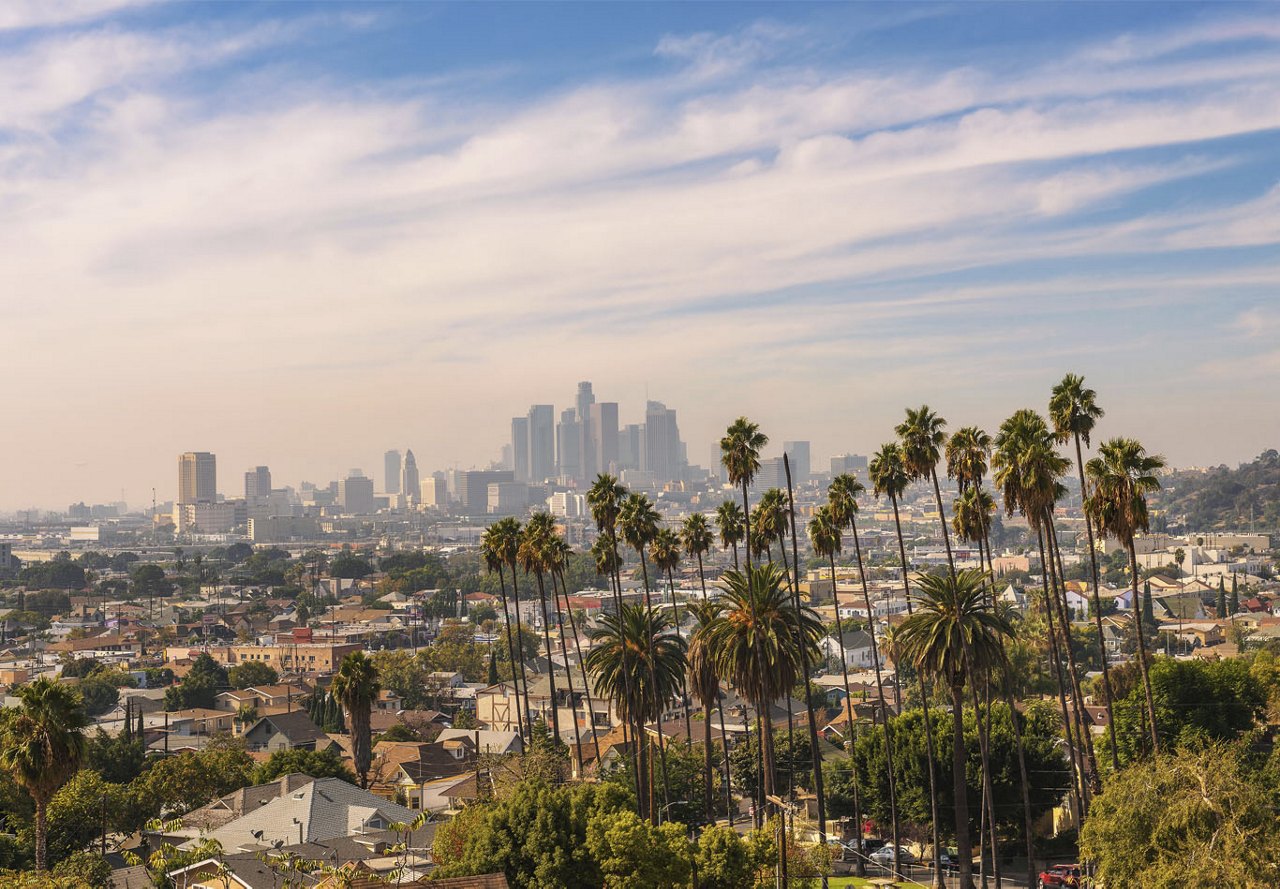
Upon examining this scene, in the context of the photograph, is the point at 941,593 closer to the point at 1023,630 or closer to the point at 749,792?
the point at 749,792

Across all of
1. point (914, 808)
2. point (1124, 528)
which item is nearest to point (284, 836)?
point (914, 808)

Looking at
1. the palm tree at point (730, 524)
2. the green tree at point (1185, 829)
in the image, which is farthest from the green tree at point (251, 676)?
the green tree at point (1185, 829)

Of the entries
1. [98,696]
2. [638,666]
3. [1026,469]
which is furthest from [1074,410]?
[98,696]

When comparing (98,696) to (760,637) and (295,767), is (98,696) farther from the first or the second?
(760,637)

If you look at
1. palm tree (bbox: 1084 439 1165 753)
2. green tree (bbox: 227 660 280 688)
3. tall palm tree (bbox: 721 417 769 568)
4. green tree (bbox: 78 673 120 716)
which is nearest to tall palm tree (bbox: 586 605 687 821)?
tall palm tree (bbox: 721 417 769 568)

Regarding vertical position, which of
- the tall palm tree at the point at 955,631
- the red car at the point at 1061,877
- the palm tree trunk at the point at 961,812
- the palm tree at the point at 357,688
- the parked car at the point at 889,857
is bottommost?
the parked car at the point at 889,857

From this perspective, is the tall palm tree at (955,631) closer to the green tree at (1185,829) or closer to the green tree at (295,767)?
the green tree at (1185,829)
